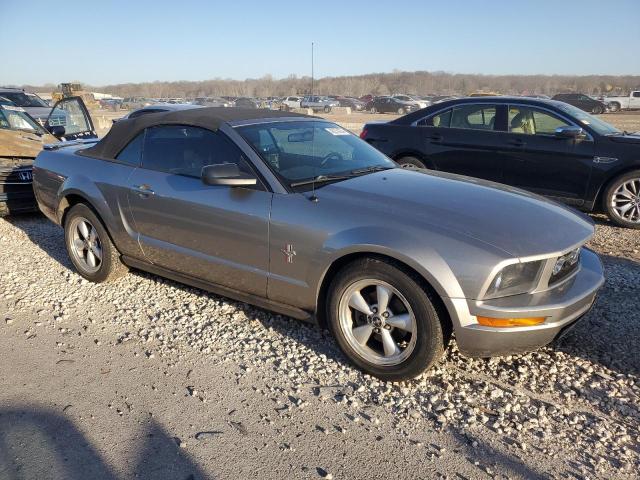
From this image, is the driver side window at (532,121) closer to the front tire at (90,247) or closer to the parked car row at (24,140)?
the front tire at (90,247)

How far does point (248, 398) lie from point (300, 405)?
312 mm

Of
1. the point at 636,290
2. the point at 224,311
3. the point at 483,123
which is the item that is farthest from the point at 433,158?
the point at 224,311

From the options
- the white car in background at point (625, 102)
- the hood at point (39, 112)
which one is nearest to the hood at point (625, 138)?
the hood at point (39, 112)

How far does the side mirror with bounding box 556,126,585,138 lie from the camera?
6586 mm

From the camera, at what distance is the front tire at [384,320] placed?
2.93m

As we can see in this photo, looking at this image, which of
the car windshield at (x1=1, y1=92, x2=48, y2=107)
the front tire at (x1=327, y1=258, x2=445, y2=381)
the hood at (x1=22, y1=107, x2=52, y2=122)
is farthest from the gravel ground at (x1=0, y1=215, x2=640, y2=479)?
the car windshield at (x1=1, y1=92, x2=48, y2=107)

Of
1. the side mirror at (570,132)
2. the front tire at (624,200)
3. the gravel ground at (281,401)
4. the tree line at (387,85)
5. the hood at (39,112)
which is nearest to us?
the gravel ground at (281,401)

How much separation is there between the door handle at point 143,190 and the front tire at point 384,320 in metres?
1.76

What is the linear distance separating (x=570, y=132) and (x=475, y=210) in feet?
13.8


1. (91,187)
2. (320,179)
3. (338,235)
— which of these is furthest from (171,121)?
(338,235)

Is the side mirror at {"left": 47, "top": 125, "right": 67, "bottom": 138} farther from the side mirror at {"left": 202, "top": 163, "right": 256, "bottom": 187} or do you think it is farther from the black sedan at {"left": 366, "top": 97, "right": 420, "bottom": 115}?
the black sedan at {"left": 366, "top": 97, "right": 420, "bottom": 115}

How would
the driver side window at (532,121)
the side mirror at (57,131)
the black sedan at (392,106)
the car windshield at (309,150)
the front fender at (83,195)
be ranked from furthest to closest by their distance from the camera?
the black sedan at (392,106) < the side mirror at (57,131) < the driver side window at (532,121) < the front fender at (83,195) < the car windshield at (309,150)

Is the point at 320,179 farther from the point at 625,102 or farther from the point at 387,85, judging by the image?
the point at 387,85

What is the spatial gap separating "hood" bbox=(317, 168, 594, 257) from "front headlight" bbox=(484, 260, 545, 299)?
7cm
